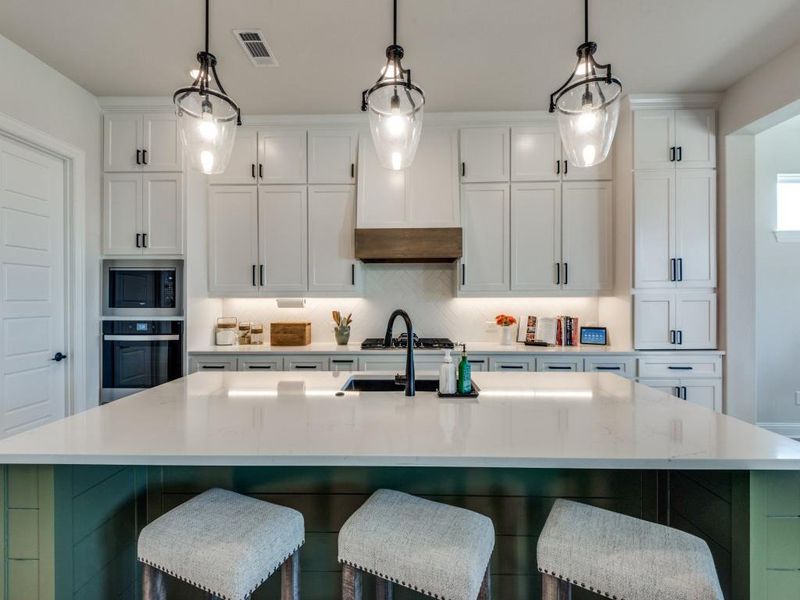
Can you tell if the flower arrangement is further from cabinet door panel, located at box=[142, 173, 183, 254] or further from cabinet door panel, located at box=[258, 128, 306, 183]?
cabinet door panel, located at box=[142, 173, 183, 254]

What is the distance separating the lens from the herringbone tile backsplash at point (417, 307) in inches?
155

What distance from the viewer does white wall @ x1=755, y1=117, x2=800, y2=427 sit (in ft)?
13.1

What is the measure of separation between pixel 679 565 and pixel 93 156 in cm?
422

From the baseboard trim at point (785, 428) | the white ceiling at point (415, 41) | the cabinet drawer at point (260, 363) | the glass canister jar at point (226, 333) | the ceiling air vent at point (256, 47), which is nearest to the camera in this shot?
the white ceiling at point (415, 41)

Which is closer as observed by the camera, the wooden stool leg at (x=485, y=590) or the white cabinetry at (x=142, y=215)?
the wooden stool leg at (x=485, y=590)

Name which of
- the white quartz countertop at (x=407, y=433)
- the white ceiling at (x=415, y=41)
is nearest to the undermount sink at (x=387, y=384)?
the white quartz countertop at (x=407, y=433)

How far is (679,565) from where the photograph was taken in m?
1.03

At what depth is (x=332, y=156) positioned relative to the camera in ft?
12.0

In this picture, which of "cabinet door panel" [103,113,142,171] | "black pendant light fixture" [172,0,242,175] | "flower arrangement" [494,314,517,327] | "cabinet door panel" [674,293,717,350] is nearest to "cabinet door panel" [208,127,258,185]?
"cabinet door panel" [103,113,142,171]

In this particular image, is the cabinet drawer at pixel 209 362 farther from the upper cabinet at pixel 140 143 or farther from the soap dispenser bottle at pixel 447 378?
the soap dispenser bottle at pixel 447 378

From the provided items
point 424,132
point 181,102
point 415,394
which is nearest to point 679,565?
point 415,394

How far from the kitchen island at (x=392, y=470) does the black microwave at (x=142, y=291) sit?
175cm

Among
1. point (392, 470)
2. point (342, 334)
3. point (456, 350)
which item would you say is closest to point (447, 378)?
point (392, 470)

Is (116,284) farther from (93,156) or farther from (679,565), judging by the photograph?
(679,565)
